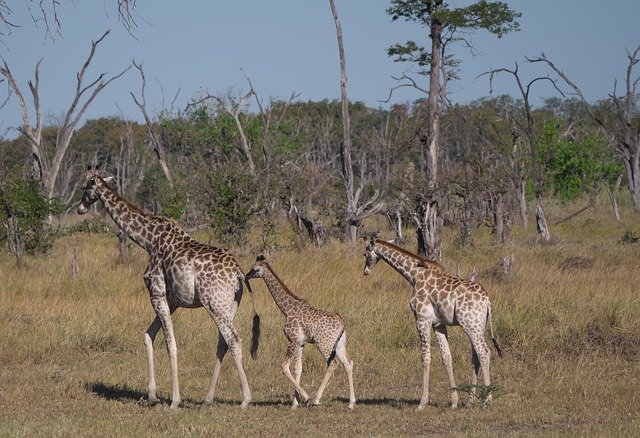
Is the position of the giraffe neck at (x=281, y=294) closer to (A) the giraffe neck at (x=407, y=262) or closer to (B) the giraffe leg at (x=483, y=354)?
(A) the giraffe neck at (x=407, y=262)

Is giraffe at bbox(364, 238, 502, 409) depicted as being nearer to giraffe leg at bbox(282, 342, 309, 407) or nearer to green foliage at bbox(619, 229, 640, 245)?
giraffe leg at bbox(282, 342, 309, 407)

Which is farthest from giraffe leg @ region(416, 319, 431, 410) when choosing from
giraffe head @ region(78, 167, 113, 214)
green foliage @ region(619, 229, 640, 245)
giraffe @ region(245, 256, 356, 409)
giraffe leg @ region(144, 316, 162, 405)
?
green foliage @ region(619, 229, 640, 245)

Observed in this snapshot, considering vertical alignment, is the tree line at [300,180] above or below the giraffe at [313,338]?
above

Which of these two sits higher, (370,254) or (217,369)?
(370,254)

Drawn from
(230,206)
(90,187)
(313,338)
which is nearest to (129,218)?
(90,187)

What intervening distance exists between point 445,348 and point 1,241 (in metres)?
13.4

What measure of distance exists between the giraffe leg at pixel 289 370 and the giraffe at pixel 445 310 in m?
1.15

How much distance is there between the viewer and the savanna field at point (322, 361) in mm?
9133

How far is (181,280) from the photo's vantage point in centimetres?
1022

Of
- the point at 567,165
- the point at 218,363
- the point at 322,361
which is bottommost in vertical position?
the point at 322,361

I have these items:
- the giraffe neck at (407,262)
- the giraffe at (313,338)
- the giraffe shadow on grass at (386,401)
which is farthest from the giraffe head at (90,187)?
the giraffe shadow on grass at (386,401)

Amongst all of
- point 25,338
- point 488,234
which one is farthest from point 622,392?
point 488,234

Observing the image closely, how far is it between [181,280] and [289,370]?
1.44m

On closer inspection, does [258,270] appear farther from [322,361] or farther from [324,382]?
[322,361]
